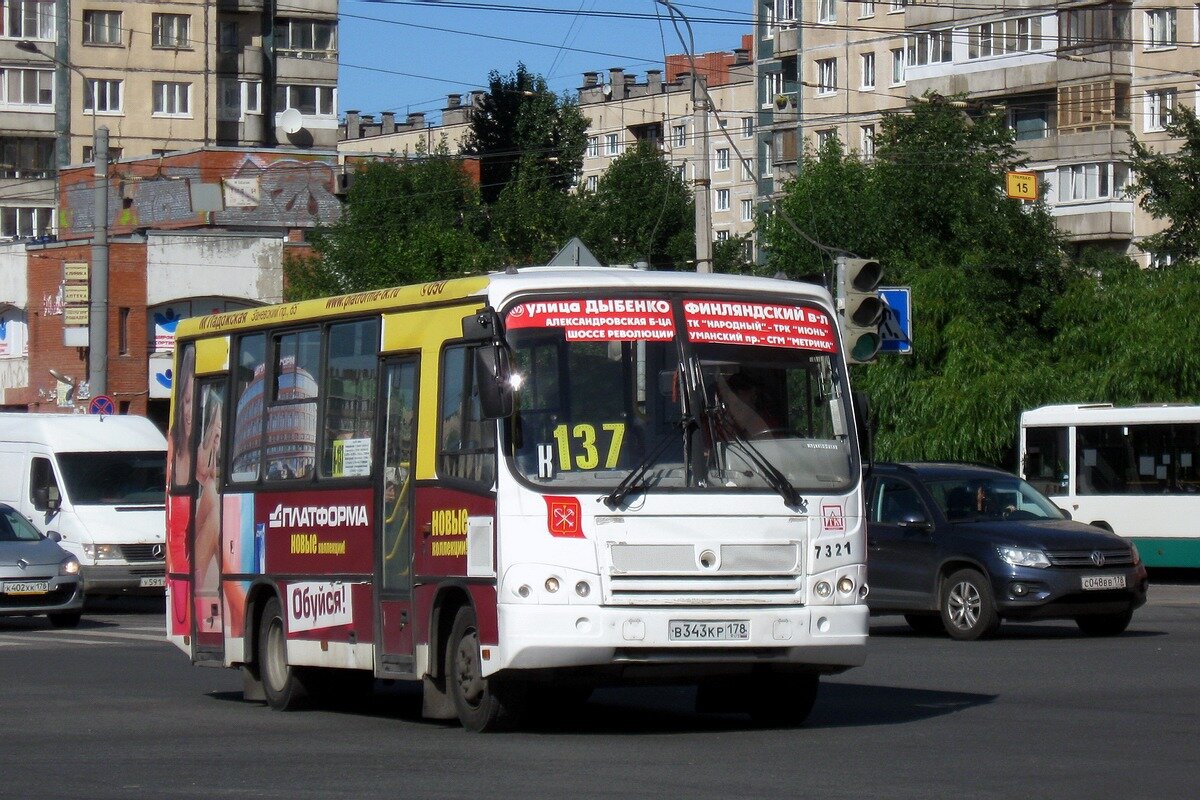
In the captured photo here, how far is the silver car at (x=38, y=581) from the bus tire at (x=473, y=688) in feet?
48.6

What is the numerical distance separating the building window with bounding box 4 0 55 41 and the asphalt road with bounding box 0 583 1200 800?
2828 inches

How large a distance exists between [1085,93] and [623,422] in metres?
59.9

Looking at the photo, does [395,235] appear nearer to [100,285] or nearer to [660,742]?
[100,285]

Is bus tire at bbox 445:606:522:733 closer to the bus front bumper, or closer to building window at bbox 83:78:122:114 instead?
the bus front bumper

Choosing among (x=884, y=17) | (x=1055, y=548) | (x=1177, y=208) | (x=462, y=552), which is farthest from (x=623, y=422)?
(x=884, y=17)

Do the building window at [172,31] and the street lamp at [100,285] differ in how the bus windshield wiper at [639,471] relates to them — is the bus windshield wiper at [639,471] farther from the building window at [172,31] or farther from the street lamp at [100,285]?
the building window at [172,31]

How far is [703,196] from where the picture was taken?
31.6 m

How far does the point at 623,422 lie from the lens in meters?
11.8

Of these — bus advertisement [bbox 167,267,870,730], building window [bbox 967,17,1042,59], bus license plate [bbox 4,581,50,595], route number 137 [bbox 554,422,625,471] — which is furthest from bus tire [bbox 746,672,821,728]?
building window [bbox 967,17,1042,59]

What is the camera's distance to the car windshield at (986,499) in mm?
21047

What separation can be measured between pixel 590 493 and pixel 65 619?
17056 mm

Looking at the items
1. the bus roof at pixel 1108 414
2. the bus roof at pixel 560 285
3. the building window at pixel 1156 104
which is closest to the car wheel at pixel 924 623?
the bus roof at pixel 560 285

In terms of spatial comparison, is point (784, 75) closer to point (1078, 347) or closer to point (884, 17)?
point (884, 17)

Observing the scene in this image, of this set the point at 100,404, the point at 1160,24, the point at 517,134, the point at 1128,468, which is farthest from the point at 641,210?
the point at 1128,468
